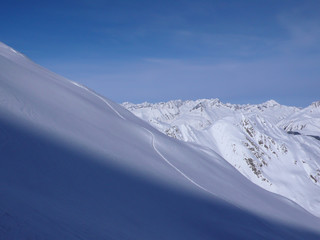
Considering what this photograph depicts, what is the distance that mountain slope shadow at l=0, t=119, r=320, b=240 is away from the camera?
4.47m

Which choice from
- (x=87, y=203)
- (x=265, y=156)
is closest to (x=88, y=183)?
(x=87, y=203)

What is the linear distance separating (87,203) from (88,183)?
0.99m

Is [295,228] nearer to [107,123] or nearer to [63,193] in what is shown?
[107,123]

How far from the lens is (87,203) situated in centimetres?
609

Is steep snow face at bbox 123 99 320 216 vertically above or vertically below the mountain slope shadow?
above

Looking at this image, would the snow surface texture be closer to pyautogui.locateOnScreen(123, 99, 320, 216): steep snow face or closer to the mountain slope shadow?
the mountain slope shadow

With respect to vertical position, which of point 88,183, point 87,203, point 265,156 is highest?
point 265,156

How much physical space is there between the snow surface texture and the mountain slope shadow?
22 mm

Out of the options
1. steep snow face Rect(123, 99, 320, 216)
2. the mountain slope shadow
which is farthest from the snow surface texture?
steep snow face Rect(123, 99, 320, 216)

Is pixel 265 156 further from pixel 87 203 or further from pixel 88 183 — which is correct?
pixel 87 203

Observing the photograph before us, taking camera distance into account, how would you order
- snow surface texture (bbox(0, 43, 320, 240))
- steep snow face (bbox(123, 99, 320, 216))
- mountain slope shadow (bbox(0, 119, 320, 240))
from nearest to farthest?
mountain slope shadow (bbox(0, 119, 320, 240)), snow surface texture (bbox(0, 43, 320, 240)), steep snow face (bbox(123, 99, 320, 216))

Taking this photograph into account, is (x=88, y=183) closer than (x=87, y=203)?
No

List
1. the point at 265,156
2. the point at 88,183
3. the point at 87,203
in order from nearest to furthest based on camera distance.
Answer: the point at 87,203, the point at 88,183, the point at 265,156

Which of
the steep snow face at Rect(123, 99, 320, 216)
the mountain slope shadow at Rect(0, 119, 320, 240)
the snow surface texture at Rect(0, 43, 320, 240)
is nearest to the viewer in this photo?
the mountain slope shadow at Rect(0, 119, 320, 240)
